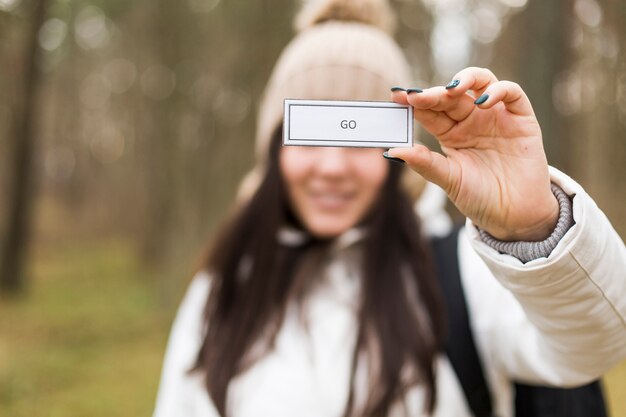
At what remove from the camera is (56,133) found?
1852cm

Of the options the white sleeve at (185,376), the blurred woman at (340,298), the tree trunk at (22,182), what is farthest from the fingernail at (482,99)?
the tree trunk at (22,182)

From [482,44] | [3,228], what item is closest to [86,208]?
[3,228]

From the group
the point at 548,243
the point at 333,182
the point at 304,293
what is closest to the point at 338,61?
the point at 333,182

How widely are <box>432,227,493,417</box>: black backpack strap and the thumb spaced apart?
79cm

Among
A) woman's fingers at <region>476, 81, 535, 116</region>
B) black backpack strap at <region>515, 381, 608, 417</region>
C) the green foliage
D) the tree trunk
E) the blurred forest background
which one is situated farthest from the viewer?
the tree trunk

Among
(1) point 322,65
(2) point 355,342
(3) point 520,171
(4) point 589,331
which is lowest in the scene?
(2) point 355,342

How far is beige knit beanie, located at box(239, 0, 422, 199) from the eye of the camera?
1.94 m

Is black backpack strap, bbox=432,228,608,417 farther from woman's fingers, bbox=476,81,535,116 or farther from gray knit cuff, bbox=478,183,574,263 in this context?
woman's fingers, bbox=476,81,535,116

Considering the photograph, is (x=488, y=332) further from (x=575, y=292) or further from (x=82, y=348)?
(x=82, y=348)

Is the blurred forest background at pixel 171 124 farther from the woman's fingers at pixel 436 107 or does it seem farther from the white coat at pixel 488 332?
the woman's fingers at pixel 436 107

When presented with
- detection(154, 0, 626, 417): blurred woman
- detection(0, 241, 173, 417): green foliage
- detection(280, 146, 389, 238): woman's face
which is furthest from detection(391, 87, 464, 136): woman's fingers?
detection(0, 241, 173, 417): green foliage

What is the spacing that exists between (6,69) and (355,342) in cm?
846

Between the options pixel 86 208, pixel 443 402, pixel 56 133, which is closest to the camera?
pixel 443 402

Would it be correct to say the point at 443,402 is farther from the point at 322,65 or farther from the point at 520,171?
the point at 322,65
